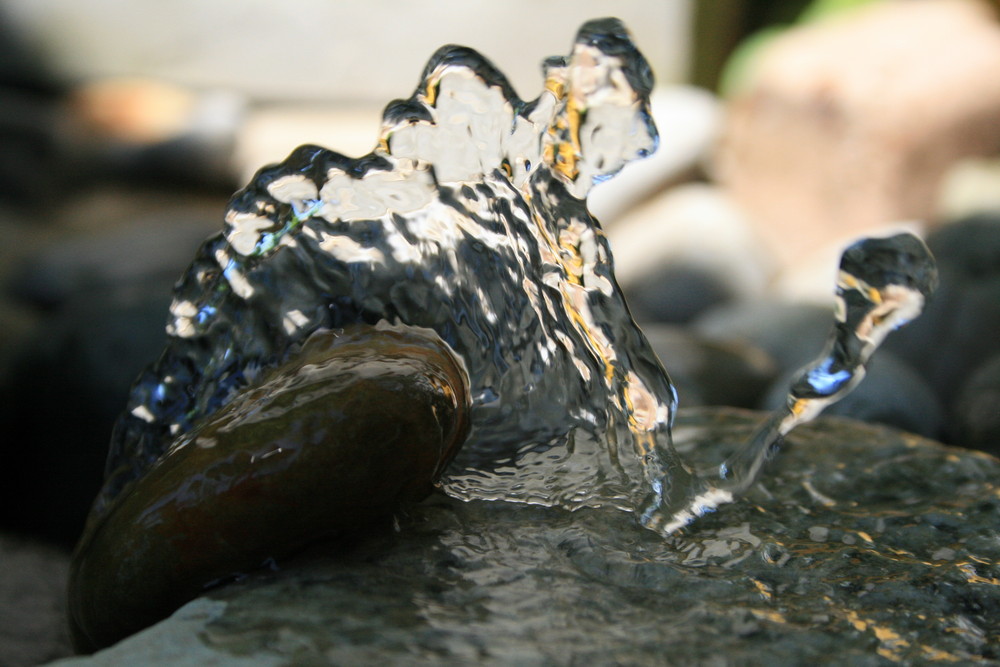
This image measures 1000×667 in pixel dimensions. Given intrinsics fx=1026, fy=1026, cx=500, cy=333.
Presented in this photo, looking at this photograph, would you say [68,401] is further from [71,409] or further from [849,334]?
[849,334]

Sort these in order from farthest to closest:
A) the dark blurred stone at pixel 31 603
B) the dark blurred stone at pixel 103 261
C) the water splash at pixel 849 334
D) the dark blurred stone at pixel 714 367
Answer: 1. the dark blurred stone at pixel 103 261
2. the dark blurred stone at pixel 714 367
3. the dark blurred stone at pixel 31 603
4. the water splash at pixel 849 334

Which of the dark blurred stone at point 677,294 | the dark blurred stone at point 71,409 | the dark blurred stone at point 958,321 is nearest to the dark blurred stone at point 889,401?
the dark blurred stone at point 958,321

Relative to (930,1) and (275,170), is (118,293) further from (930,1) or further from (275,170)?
(930,1)

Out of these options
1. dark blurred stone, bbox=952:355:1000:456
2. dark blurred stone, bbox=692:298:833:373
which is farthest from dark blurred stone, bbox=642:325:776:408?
dark blurred stone, bbox=952:355:1000:456

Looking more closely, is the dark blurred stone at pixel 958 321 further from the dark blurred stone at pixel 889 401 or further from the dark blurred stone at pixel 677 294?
the dark blurred stone at pixel 677 294

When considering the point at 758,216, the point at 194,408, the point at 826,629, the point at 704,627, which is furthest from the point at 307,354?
the point at 758,216

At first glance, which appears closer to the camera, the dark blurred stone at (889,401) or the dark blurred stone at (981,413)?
the dark blurred stone at (981,413)

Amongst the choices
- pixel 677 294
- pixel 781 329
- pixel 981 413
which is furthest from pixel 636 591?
pixel 677 294
